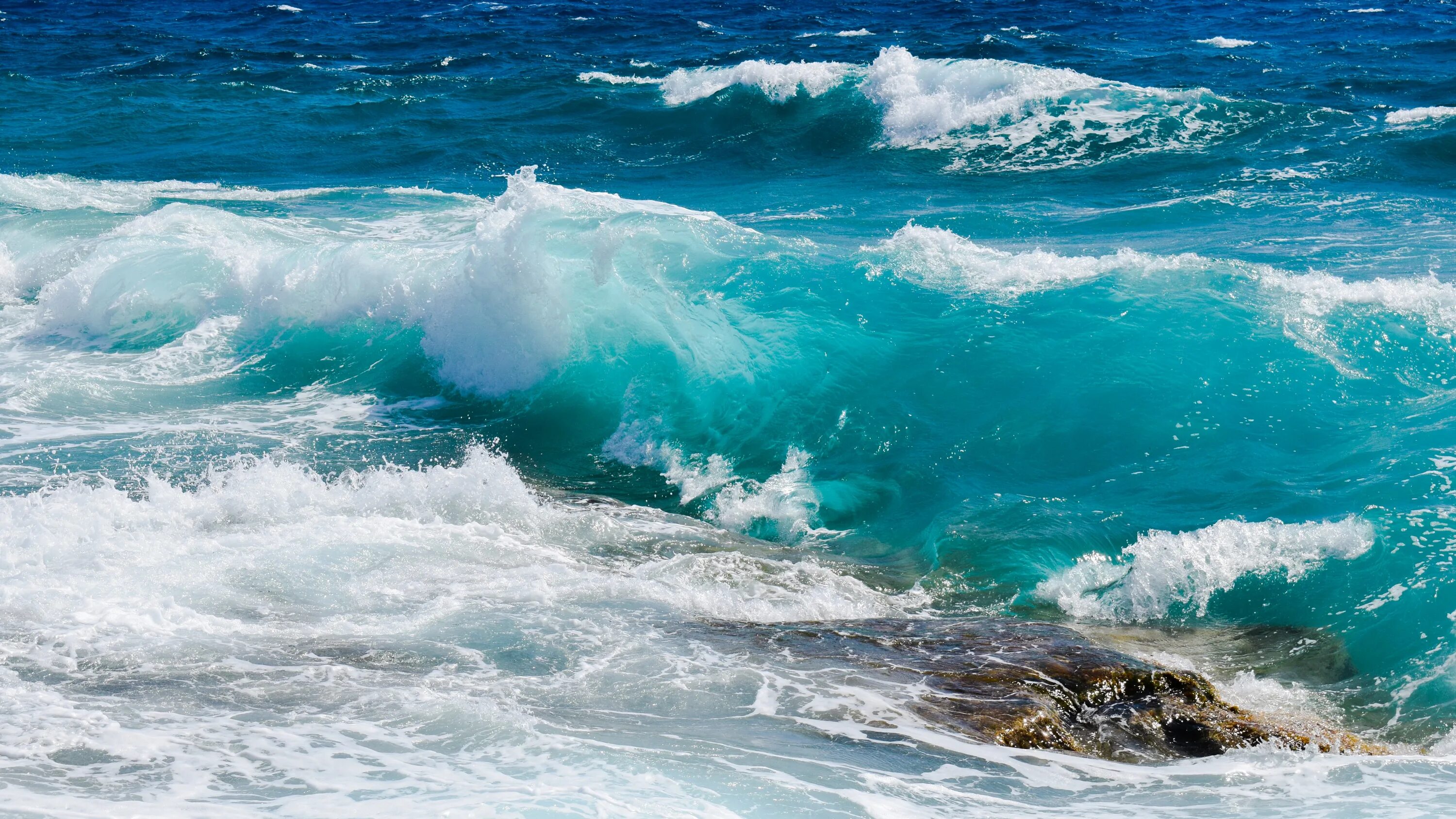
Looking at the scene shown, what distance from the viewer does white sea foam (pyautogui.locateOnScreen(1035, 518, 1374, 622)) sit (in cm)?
623

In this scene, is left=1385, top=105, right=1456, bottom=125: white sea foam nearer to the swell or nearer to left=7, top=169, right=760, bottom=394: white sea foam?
the swell


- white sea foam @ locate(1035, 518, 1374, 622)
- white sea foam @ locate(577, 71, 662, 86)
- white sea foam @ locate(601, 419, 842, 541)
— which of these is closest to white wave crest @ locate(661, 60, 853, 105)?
white sea foam @ locate(577, 71, 662, 86)

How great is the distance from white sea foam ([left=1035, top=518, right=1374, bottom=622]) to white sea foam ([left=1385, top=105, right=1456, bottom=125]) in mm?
13605

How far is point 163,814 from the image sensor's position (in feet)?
12.4

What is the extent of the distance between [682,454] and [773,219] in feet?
22.9

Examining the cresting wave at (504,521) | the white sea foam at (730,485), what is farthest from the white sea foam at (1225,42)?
the white sea foam at (730,485)

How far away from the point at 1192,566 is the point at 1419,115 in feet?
48.7

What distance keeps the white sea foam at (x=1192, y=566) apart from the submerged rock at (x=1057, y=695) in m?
0.81

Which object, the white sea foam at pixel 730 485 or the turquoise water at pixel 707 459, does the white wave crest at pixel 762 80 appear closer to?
the turquoise water at pixel 707 459

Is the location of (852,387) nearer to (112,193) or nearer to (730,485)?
(730,485)

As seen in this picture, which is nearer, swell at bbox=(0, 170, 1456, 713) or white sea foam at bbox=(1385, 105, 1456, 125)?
swell at bbox=(0, 170, 1456, 713)

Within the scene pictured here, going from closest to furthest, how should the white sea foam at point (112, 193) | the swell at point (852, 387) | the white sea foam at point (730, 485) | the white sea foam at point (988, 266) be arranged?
the swell at point (852, 387)
the white sea foam at point (730, 485)
the white sea foam at point (988, 266)
the white sea foam at point (112, 193)

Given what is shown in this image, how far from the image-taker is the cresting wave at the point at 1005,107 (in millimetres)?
17641

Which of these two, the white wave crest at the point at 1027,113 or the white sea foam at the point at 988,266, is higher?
the white wave crest at the point at 1027,113
